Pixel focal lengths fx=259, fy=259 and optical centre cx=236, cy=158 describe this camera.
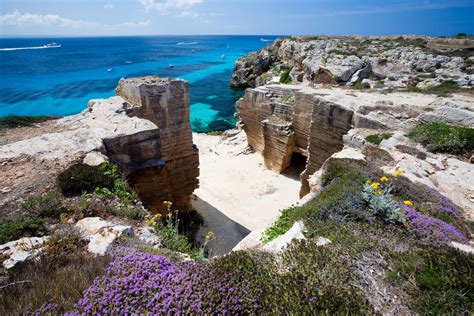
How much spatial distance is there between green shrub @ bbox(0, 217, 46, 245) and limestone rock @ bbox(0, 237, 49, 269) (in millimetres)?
343

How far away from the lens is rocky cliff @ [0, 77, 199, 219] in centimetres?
564

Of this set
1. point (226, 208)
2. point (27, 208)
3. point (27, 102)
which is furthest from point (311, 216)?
point (27, 102)

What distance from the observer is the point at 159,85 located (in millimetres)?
9445

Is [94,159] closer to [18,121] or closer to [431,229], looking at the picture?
[18,121]

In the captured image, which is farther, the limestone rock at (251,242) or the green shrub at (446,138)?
the green shrub at (446,138)

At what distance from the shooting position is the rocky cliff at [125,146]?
564cm

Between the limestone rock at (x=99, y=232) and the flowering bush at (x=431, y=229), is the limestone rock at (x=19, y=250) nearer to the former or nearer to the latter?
the limestone rock at (x=99, y=232)

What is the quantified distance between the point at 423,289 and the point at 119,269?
3.19 m

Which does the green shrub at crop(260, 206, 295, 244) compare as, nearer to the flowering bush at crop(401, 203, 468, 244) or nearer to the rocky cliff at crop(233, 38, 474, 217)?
the flowering bush at crop(401, 203, 468, 244)

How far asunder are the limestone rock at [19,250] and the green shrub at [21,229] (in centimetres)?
34

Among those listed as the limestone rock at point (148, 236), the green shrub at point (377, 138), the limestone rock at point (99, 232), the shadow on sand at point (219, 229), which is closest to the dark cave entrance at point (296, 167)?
the shadow on sand at point (219, 229)

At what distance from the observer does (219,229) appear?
11.3m

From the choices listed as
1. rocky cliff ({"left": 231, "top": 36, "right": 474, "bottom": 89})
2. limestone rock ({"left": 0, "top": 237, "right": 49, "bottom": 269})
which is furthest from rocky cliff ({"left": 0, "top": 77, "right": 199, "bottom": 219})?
rocky cliff ({"left": 231, "top": 36, "right": 474, "bottom": 89})

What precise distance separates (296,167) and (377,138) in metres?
7.99
